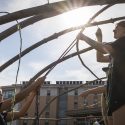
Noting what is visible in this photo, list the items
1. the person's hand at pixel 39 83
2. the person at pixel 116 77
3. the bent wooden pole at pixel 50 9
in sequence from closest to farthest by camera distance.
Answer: the bent wooden pole at pixel 50 9 < the person at pixel 116 77 < the person's hand at pixel 39 83

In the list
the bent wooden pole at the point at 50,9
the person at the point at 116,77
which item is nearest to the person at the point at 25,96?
the person at the point at 116,77

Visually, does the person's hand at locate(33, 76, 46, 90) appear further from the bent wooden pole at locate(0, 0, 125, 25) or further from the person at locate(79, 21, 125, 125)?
the bent wooden pole at locate(0, 0, 125, 25)

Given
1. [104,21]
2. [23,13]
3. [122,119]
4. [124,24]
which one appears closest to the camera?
[23,13]

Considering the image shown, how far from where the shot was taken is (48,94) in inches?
2484

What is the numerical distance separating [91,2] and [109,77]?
4.27 feet

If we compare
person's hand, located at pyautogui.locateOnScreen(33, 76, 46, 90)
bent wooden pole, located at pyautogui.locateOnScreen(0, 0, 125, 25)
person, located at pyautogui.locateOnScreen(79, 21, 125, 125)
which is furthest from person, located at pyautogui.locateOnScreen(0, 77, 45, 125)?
bent wooden pole, located at pyautogui.locateOnScreen(0, 0, 125, 25)

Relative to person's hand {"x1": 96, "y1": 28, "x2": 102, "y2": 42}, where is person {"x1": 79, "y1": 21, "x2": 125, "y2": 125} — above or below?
below

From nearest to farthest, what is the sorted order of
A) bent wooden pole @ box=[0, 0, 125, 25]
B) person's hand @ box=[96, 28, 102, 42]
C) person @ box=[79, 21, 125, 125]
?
bent wooden pole @ box=[0, 0, 125, 25]
person @ box=[79, 21, 125, 125]
person's hand @ box=[96, 28, 102, 42]

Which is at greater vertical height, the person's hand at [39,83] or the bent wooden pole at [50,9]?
the bent wooden pole at [50,9]

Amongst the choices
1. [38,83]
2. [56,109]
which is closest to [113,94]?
[38,83]

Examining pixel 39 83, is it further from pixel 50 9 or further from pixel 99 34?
pixel 50 9

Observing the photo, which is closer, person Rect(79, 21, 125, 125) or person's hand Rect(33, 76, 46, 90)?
person Rect(79, 21, 125, 125)

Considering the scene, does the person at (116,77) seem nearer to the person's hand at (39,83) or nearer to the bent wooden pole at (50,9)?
the person's hand at (39,83)

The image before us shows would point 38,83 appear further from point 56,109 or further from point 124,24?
point 56,109
